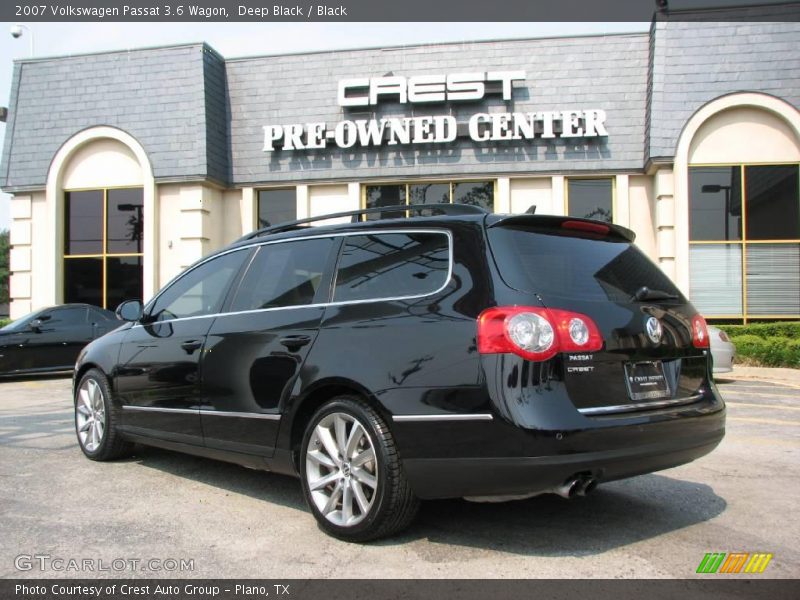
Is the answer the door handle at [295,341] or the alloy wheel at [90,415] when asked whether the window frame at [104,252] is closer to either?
the alloy wheel at [90,415]

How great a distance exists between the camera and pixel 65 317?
13.1 metres

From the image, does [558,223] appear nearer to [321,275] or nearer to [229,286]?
[321,275]

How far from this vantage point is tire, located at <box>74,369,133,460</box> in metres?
5.57

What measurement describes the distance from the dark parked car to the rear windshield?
36.7 feet

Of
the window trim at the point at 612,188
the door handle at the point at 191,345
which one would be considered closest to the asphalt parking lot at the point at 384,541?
the door handle at the point at 191,345

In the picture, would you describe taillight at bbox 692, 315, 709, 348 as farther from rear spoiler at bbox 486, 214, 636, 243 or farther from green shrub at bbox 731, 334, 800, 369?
green shrub at bbox 731, 334, 800, 369

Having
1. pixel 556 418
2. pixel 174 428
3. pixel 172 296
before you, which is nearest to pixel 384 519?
pixel 556 418

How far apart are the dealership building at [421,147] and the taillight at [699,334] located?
11.8m

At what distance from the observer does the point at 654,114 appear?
1520 cm

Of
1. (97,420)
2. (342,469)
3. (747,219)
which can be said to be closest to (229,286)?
(342,469)

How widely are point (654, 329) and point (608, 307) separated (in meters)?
0.34

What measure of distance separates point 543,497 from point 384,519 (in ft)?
4.63

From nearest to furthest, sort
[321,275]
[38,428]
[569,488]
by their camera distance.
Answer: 1. [569,488]
2. [321,275]
3. [38,428]

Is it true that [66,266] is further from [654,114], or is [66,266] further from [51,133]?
[654,114]
